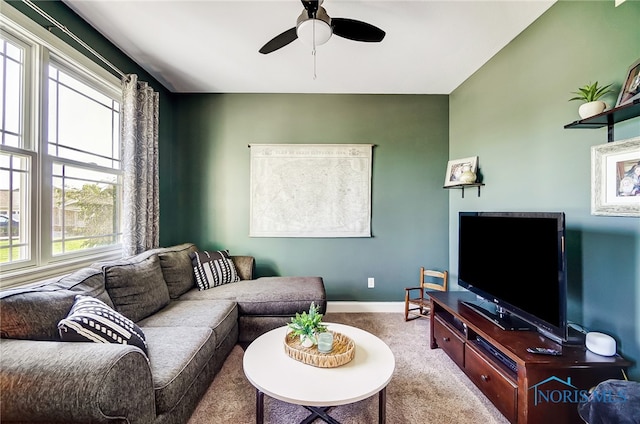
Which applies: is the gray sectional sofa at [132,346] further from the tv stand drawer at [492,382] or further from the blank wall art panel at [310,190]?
the tv stand drawer at [492,382]

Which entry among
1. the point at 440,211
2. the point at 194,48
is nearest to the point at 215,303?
the point at 194,48

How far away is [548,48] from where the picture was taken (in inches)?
71.2

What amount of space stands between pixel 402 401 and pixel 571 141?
204 cm

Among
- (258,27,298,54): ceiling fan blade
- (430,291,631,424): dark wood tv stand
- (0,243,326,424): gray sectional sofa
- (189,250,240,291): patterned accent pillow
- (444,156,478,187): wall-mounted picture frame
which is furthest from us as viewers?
(444,156,478,187): wall-mounted picture frame

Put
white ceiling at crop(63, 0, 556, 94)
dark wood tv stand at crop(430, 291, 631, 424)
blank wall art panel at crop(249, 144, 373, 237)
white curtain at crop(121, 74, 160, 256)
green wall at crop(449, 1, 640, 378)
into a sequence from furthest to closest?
blank wall art panel at crop(249, 144, 373, 237)
white curtain at crop(121, 74, 160, 256)
white ceiling at crop(63, 0, 556, 94)
green wall at crop(449, 1, 640, 378)
dark wood tv stand at crop(430, 291, 631, 424)

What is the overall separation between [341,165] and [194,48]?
185 cm

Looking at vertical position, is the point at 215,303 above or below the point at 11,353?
below

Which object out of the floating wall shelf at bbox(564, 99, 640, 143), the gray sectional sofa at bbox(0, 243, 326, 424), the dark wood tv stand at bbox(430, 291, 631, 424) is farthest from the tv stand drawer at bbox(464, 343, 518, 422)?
the floating wall shelf at bbox(564, 99, 640, 143)

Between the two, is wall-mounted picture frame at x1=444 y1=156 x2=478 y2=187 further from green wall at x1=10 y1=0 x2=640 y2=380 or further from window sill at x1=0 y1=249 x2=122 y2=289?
window sill at x1=0 y1=249 x2=122 y2=289

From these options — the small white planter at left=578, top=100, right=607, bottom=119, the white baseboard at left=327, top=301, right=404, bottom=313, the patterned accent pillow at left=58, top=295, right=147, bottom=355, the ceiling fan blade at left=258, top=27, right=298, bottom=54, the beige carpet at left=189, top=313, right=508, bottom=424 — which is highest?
the ceiling fan blade at left=258, top=27, right=298, bottom=54

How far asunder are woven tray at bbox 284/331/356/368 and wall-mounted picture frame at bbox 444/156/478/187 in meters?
2.06

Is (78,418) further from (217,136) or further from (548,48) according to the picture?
(548,48)

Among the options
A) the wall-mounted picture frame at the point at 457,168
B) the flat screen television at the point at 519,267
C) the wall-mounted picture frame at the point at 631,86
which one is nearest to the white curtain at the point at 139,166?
the flat screen television at the point at 519,267

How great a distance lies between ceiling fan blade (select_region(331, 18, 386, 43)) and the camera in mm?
1552
